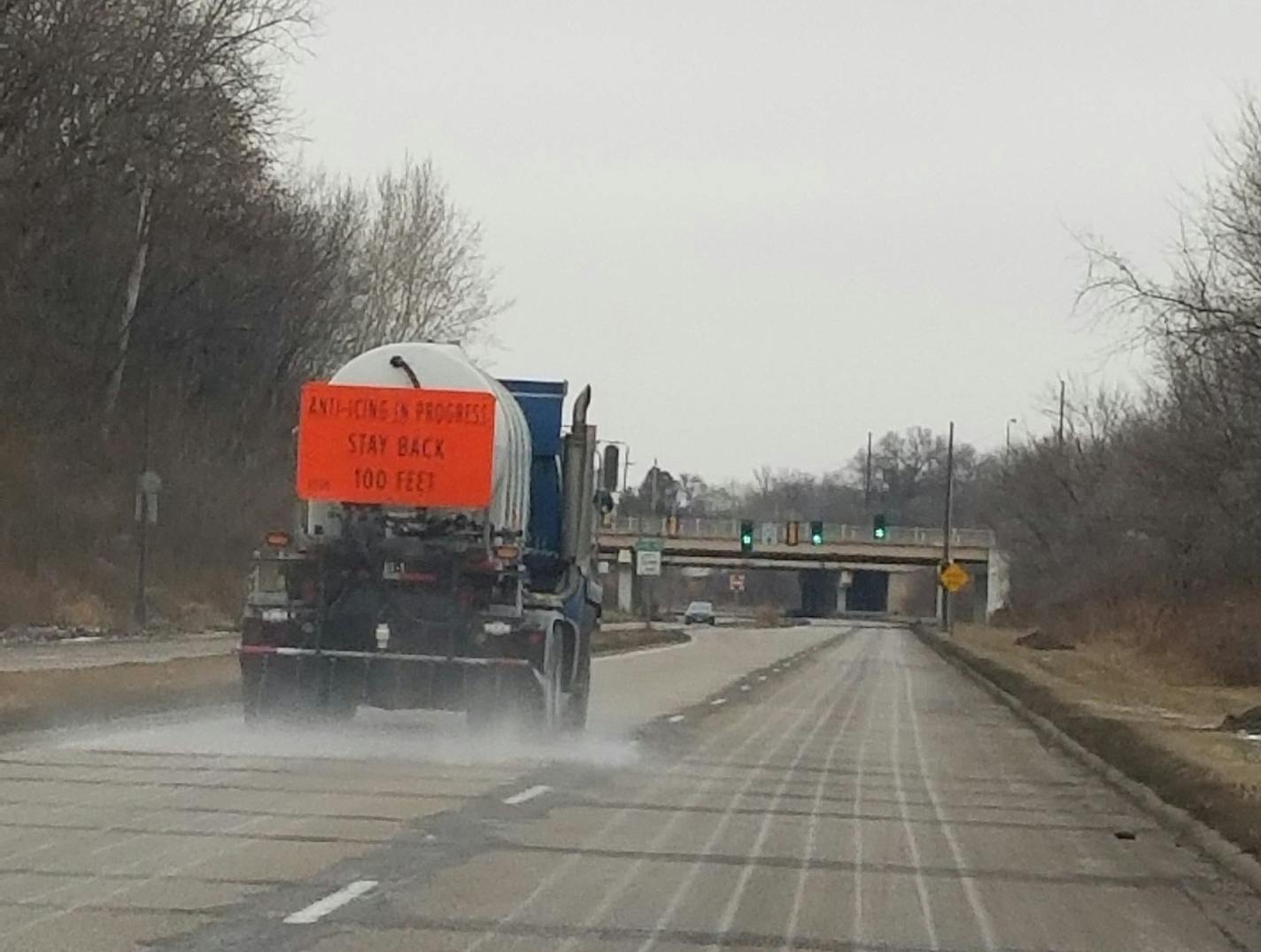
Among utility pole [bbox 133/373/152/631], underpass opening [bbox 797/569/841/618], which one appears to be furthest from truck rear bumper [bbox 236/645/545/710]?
underpass opening [bbox 797/569/841/618]

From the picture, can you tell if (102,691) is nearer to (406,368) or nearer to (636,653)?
(406,368)

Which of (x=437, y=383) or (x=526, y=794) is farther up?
(x=437, y=383)

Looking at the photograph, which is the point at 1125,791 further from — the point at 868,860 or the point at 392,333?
the point at 392,333

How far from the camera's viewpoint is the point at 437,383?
70.7 ft

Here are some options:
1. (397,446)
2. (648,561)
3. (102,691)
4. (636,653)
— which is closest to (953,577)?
(648,561)

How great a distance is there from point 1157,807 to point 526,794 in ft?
17.7

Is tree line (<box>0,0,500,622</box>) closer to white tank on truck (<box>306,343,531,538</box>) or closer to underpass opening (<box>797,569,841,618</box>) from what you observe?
white tank on truck (<box>306,343,531,538</box>)

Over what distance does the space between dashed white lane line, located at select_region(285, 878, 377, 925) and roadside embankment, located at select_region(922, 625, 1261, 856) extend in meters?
6.22

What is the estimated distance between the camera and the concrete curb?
14.4 metres

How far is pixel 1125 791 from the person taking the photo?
20.4m

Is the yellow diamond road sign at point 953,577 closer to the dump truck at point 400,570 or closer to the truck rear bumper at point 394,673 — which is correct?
the dump truck at point 400,570

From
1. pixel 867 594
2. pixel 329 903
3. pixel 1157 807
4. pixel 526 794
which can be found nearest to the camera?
pixel 329 903

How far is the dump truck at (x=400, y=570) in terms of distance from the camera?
20906 millimetres

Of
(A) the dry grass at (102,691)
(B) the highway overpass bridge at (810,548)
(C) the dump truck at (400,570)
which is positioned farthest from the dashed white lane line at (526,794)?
(B) the highway overpass bridge at (810,548)
